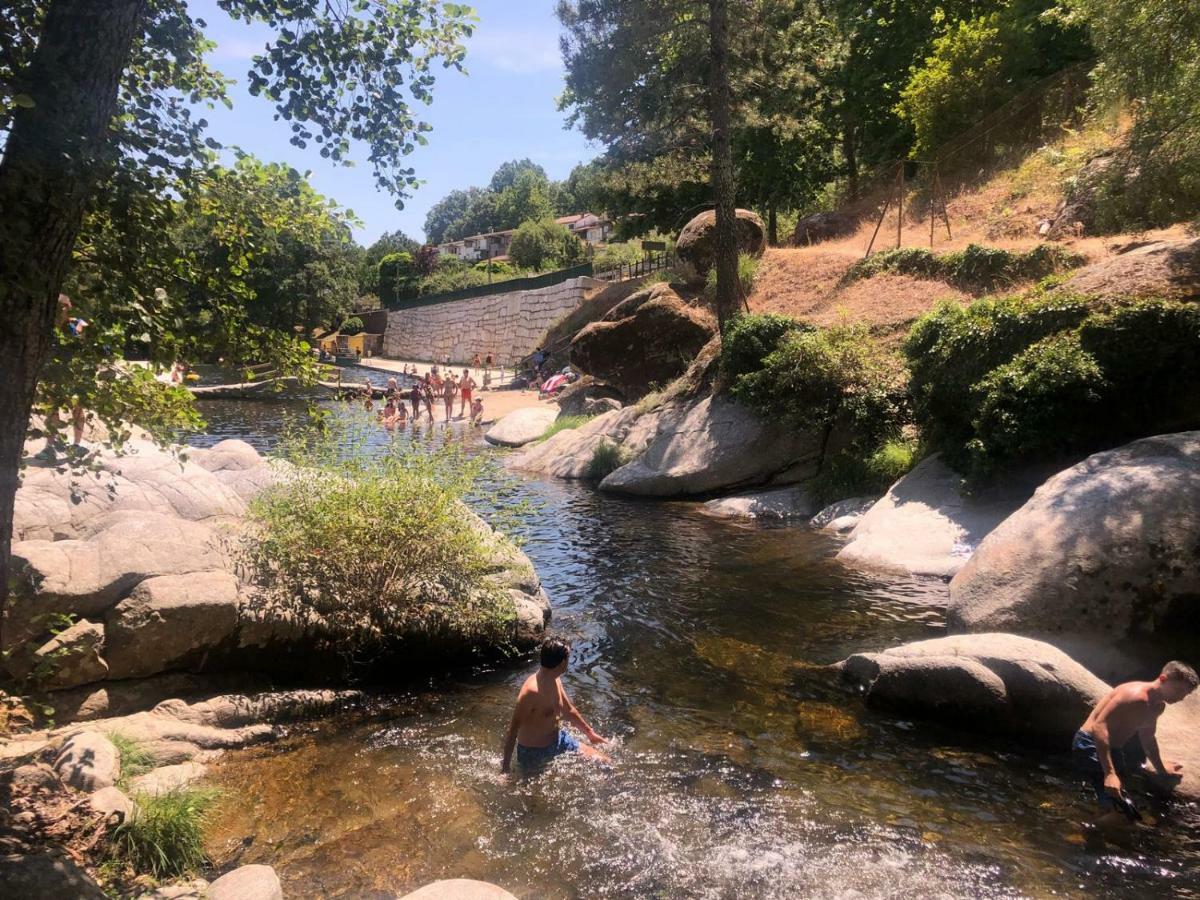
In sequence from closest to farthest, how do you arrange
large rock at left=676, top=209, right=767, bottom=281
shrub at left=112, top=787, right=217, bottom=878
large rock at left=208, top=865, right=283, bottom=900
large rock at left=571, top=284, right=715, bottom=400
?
large rock at left=208, top=865, right=283, bottom=900
shrub at left=112, top=787, right=217, bottom=878
large rock at left=571, top=284, right=715, bottom=400
large rock at left=676, top=209, right=767, bottom=281

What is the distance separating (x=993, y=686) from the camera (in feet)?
21.5

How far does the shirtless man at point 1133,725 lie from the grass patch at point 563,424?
17.9 m

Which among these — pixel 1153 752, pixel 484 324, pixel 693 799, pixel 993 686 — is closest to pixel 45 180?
pixel 693 799

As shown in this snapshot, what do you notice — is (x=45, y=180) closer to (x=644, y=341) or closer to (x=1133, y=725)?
(x=1133, y=725)

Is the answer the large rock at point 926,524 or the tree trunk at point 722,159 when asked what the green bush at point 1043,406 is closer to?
the large rock at point 926,524

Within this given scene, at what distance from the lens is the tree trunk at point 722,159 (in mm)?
18234

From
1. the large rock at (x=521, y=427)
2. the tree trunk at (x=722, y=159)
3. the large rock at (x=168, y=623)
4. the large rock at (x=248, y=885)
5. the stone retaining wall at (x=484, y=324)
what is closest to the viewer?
the large rock at (x=248, y=885)

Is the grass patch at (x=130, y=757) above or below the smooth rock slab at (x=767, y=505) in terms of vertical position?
below

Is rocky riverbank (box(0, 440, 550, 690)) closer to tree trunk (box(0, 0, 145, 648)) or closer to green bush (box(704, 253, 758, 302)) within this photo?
tree trunk (box(0, 0, 145, 648))

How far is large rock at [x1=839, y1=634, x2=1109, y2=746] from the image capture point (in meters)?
6.43

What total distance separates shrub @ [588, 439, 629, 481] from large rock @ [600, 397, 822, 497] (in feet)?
2.53

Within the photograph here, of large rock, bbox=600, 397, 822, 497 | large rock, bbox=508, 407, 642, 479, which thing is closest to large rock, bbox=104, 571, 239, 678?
large rock, bbox=600, 397, 822, 497

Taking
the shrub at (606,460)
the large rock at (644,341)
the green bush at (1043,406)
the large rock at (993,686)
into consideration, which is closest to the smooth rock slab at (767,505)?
the shrub at (606,460)

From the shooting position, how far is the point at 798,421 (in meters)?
15.7
